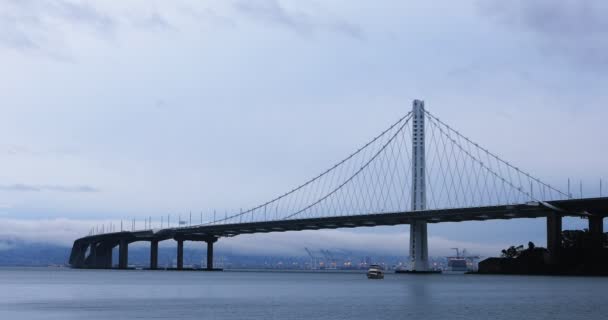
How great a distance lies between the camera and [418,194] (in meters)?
122

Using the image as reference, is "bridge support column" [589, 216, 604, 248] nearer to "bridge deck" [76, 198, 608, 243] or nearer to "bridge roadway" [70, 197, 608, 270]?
"bridge roadway" [70, 197, 608, 270]

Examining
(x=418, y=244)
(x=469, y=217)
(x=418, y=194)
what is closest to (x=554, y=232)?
(x=469, y=217)

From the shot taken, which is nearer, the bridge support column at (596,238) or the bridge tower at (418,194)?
the bridge tower at (418,194)

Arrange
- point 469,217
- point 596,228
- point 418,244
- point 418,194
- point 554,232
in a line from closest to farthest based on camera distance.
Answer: point 554,232
point 469,217
point 418,194
point 596,228
point 418,244

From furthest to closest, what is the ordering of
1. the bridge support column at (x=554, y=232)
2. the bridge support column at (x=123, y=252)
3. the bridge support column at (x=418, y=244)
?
the bridge support column at (x=123, y=252)
the bridge support column at (x=418, y=244)
the bridge support column at (x=554, y=232)

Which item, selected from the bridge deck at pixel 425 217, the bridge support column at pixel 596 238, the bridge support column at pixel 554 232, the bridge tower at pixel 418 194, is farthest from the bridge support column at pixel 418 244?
the bridge support column at pixel 596 238

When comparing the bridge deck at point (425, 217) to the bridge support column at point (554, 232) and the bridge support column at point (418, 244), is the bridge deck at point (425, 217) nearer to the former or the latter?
the bridge support column at point (554, 232)

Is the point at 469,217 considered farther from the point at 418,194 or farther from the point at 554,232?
the point at 554,232

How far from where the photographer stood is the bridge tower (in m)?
122

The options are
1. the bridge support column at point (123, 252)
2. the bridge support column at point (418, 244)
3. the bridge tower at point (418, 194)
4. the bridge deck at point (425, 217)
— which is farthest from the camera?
the bridge support column at point (123, 252)

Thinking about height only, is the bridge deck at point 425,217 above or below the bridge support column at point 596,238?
above

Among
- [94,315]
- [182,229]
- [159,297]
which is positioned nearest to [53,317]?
[94,315]

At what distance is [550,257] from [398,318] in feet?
257

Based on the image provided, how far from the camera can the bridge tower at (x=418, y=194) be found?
122 m
